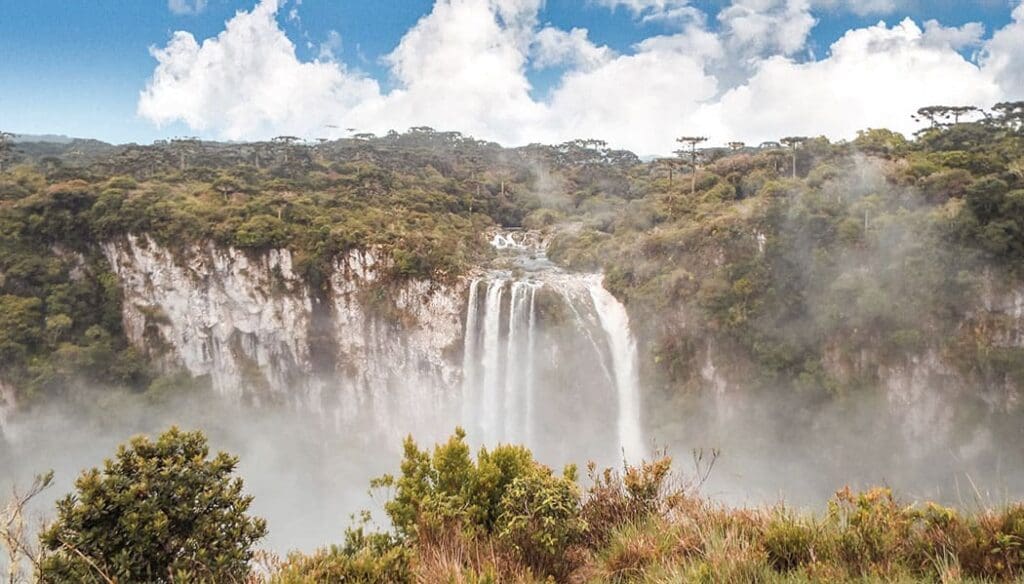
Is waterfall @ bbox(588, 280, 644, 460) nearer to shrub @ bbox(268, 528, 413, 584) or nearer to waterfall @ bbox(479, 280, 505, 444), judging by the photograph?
waterfall @ bbox(479, 280, 505, 444)

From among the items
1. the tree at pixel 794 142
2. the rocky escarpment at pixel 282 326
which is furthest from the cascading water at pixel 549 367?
the tree at pixel 794 142

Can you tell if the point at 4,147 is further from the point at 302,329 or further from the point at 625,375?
the point at 625,375

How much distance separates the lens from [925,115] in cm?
3369

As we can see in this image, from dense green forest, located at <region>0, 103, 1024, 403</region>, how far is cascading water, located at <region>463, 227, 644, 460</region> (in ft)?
Result: 5.05

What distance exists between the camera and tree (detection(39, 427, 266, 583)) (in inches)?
198

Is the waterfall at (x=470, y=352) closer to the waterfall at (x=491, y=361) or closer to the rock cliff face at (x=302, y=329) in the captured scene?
the rock cliff face at (x=302, y=329)

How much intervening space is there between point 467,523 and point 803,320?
20.2 m

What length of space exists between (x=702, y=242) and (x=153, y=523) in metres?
23.2

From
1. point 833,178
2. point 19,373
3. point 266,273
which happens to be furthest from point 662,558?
point 19,373

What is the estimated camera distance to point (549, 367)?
24.7 meters

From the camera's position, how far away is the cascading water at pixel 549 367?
2436 centimetres

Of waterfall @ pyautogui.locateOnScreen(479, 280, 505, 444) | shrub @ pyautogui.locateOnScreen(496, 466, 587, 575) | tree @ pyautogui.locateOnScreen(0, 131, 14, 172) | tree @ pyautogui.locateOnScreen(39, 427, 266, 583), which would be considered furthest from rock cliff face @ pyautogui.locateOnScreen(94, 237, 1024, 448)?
tree @ pyautogui.locateOnScreen(0, 131, 14, 172)

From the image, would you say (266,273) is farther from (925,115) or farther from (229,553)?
(925,115)

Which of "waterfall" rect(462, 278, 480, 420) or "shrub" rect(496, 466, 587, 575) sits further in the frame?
"waterfall" rect(462, 278, 480, 420)
